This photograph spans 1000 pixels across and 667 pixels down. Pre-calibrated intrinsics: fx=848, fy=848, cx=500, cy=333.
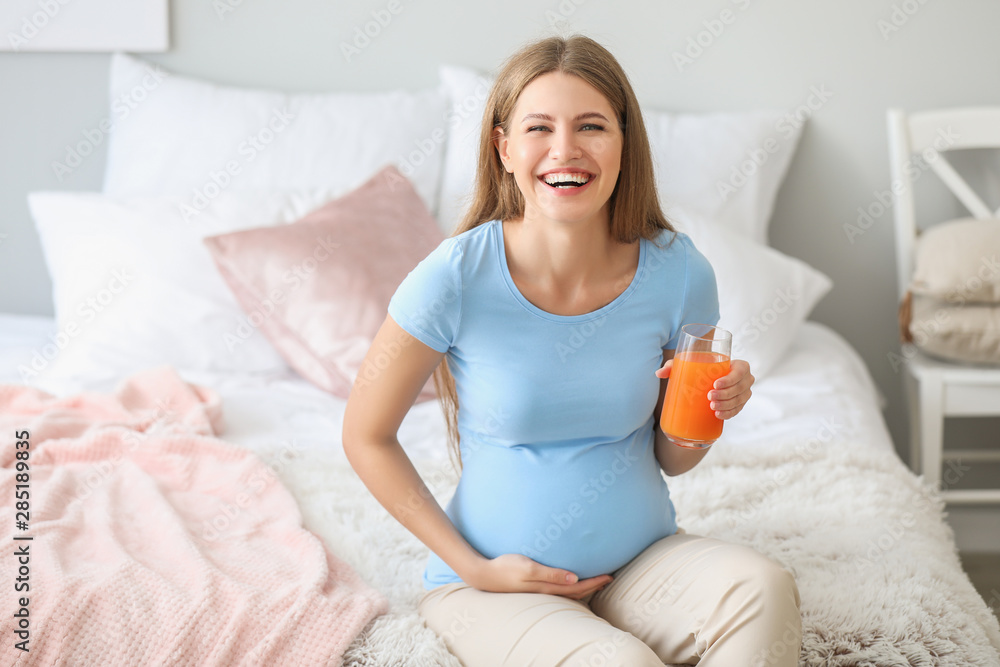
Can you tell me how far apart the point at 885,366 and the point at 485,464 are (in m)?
1.68

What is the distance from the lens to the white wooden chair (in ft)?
6.17

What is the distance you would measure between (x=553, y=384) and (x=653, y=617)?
276 millimetres

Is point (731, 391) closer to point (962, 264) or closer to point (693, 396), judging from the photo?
point (693, 396)

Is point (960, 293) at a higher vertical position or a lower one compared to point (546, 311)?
lower

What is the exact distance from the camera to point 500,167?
1.06 metres

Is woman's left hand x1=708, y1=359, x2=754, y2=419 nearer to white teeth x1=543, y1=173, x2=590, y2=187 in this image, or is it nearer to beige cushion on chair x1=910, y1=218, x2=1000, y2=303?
white teeth x1=543, y1=173, x2=590, y2=187

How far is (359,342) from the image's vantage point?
171cm

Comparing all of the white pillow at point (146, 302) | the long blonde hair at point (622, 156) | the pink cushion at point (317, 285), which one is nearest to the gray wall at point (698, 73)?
the white pillow at point (146, 302)

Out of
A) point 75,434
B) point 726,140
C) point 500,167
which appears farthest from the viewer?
point 726,140

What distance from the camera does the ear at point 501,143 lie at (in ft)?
3.32

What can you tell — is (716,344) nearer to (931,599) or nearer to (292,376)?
(931,599)

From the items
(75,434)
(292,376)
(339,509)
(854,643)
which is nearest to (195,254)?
(292,376)

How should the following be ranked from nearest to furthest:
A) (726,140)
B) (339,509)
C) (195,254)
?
(339,509), (195,254), (726,140)

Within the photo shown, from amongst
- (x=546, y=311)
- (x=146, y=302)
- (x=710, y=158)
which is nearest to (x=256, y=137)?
(x=146, y=302)
